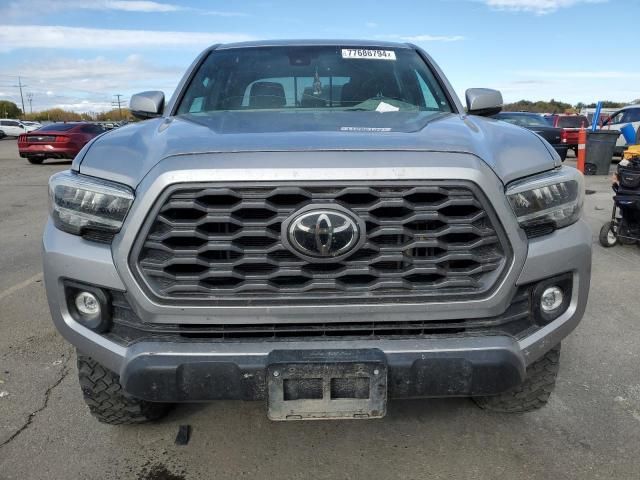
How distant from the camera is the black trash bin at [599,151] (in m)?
14.3

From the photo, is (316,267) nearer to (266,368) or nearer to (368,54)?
(266,368)

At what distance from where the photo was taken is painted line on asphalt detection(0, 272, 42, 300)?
4980mm

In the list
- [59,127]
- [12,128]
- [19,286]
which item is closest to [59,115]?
[12,128]

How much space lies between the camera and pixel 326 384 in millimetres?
2104

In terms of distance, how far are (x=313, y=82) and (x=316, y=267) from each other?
1.83 m

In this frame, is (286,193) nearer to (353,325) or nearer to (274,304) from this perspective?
(274,304)

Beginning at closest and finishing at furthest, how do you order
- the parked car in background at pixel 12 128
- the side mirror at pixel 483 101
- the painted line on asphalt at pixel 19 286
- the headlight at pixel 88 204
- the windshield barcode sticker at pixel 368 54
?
the headlight at pixel 88 204, the side mirror at pixel 483 101, the windshield barcode sticker at pixel 368 54, the painted line on asphalt at pixel 19 286, the parked car in background at pixel 12 128

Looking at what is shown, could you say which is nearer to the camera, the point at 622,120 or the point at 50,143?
the point at 622,120

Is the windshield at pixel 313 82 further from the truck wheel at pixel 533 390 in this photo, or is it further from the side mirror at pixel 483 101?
the truck wheel at pixel 533 390

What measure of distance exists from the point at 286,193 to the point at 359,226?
298mm

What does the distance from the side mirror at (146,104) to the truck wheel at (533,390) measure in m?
2.60

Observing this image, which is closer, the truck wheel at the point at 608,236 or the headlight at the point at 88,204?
the headlight at the point at 88,204

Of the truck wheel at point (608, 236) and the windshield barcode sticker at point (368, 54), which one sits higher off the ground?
the windshield barcode sticker at point (368, 54)

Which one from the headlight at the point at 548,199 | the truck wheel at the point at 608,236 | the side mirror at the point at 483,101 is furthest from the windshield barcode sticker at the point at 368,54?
the truck wheel at the point at 608,236
